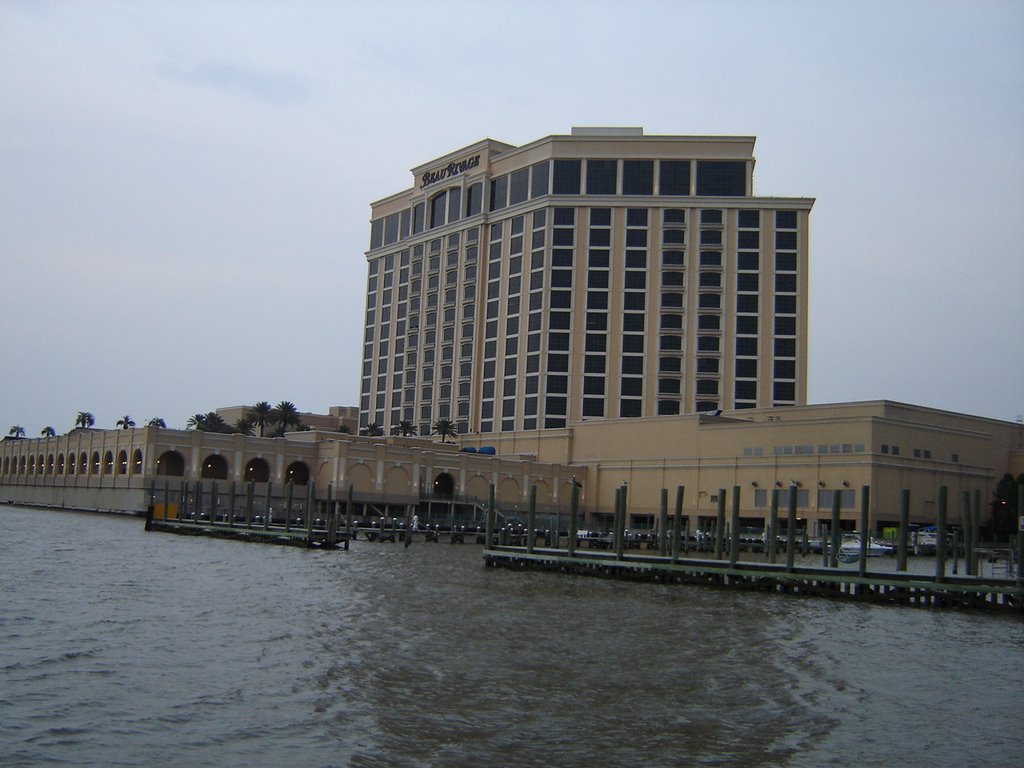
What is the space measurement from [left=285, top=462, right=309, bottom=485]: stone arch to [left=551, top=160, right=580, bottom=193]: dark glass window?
5159cm

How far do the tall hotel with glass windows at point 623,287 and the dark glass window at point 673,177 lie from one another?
0.19 meters

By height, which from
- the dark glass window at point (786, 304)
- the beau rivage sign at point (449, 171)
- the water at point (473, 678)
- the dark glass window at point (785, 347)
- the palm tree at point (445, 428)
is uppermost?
the beau rivage sign at point (449, 171)

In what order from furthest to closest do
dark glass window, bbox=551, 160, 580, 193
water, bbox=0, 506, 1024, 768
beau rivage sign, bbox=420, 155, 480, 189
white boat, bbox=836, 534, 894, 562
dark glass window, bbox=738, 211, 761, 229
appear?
beau rivage sign, bbox=420, 155, 480, 189, dark glass window, bbox=551, 160, 580, 193, dark glass window, bbox=738, 211, 761, 229, white boat, bbox=836, 534, 894, 562, water, bbox=0, 506, 1024, 768

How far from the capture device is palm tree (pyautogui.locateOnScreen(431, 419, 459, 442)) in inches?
5645

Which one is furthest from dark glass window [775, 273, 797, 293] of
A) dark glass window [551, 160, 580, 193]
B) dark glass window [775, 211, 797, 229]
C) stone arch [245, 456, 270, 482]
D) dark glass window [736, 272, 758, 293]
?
stone arch [245, 456, 270, 482]

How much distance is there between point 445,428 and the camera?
144 metres

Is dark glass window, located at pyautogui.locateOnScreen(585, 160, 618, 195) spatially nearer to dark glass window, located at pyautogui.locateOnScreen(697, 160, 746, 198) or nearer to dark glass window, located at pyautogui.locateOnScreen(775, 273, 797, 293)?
dark glass window, located at pyautogui.locateOnScreen(697, 160, 746, 198)

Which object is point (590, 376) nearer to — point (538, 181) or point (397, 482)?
point (538, 181)

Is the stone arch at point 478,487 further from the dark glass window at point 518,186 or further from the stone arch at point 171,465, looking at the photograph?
the dark glass window at point 518,186

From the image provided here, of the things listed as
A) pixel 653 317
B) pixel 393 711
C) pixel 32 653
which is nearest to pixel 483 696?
pixel 393 711

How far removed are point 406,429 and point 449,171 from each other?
40.6 m

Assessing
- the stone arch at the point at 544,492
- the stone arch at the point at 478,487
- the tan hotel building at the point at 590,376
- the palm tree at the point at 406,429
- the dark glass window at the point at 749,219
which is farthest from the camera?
the palm tree at the point at 406,429

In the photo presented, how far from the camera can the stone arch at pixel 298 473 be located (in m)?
120

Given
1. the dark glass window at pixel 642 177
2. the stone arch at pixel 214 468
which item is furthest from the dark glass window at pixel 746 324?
the stone arch at pixel 214 468
